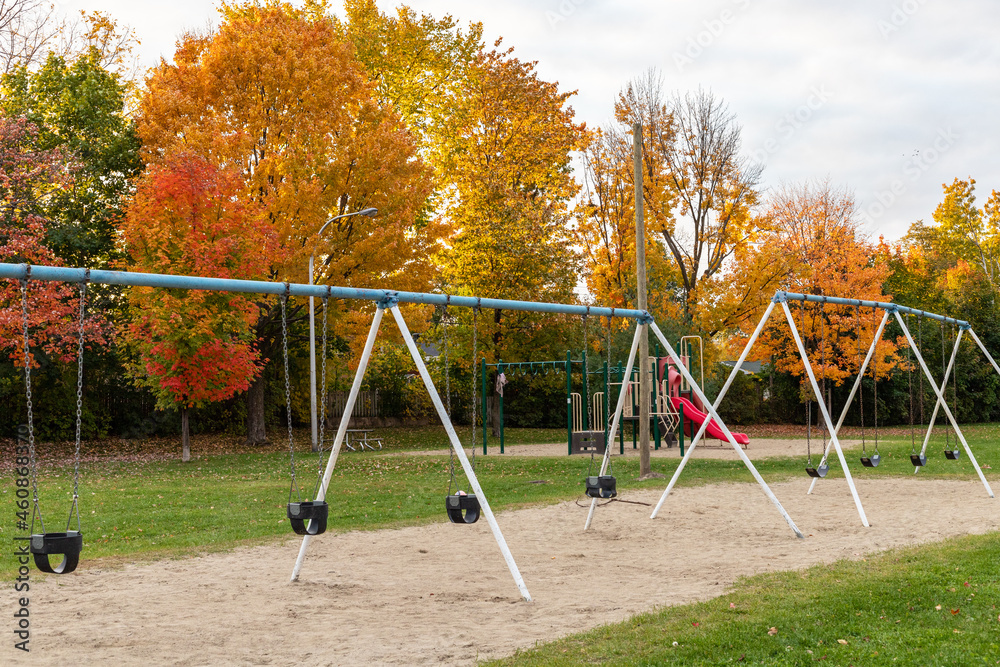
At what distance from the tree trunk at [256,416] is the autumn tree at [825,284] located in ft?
53.5

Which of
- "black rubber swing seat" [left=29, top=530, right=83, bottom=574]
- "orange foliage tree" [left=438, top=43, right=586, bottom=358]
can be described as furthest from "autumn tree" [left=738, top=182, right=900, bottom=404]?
"black rubber swing seat" [left=29, top=530, right=83, bottom=574]

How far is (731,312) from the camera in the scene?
28922 mm

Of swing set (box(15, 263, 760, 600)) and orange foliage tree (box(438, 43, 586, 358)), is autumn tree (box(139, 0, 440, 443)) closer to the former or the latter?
orange foliage tree (box(438, 43, 586, 358))

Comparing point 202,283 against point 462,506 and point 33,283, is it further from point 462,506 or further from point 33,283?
point 33,283

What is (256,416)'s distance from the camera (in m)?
25.0

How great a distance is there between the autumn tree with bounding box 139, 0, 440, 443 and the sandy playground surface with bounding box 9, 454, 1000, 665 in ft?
42.0

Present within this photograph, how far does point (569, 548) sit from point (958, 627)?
4220mm

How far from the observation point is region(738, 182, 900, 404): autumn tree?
2791 centimetres

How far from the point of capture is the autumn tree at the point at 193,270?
60.1ft

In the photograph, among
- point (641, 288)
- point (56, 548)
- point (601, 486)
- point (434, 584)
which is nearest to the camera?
point (56, 548)

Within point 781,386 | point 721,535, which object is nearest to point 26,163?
point 721,535

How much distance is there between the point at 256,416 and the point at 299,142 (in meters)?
8.13

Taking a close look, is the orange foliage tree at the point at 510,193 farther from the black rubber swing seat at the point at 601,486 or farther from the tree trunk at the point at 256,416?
the black rubber swing seat at the point at 601,486

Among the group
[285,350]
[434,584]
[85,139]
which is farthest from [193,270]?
[434,584]
